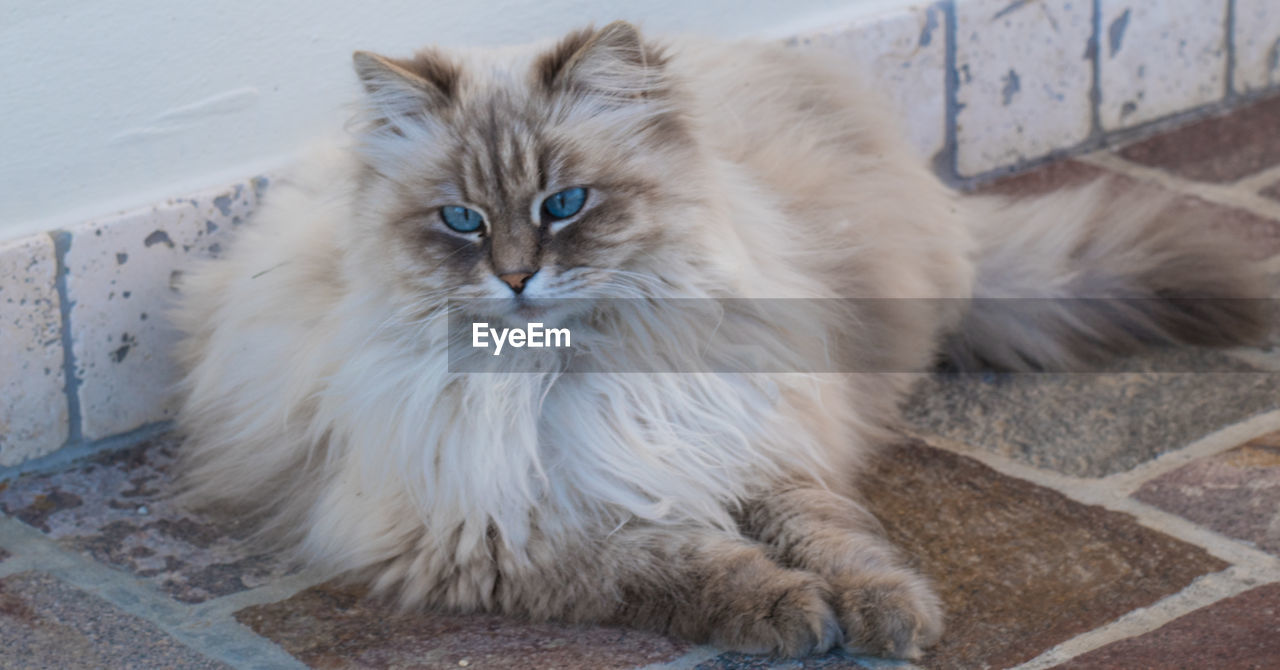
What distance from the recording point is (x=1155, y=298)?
2.30 meters

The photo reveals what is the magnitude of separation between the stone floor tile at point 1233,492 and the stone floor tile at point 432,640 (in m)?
0.77

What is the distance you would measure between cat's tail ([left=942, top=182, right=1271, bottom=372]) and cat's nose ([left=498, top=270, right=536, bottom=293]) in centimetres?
101

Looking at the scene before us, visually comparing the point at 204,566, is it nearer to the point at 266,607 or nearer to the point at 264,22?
the point at 266,607

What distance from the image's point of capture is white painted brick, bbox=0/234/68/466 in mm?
2092

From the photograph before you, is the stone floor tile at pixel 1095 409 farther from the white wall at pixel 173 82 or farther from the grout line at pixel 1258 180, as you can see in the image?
the white wall at pixel 173 82

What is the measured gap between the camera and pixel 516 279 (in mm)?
1574

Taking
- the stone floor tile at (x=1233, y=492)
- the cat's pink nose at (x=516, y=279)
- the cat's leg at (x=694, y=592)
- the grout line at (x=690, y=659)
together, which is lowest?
the stone floor tile at (x=1233, y=492)

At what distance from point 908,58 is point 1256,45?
3.27 ft

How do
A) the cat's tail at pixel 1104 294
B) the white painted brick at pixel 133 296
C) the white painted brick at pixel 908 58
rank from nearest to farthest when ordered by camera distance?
the white painted brick at pixel 133 296, the cat's tail at pixel 1104 294, the white painted brick at pixel 908 58

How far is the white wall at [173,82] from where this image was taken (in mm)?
2066

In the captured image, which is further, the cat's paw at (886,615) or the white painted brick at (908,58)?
the white painted brick at (908,58)

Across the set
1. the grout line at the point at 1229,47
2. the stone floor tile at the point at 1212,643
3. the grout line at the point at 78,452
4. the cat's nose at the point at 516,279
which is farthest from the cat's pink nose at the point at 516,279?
the grout line at the point at 1229,47

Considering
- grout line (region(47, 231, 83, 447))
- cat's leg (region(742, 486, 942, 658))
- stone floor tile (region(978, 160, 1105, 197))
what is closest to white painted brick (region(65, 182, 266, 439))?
grout line (region(47, 231, 83, 447))

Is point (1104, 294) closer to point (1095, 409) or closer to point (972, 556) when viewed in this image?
point (1095, 409)
